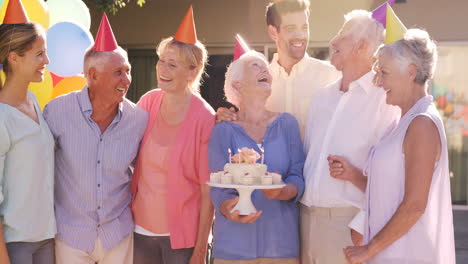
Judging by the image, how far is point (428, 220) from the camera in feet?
9.84

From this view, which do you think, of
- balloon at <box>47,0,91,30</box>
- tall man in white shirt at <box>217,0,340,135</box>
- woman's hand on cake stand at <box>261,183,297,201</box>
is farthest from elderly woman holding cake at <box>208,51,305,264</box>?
balloon at <box>47,0,91,30</box>

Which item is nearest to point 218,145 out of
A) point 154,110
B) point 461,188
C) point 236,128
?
point 236,128

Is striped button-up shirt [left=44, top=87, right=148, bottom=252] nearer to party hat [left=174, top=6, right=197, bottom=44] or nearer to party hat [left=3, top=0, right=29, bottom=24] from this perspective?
party hat [left=3, top=0, right=29, bottom=24]

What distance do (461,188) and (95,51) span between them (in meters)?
8.38

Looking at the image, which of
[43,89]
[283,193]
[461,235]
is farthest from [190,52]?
[461,235]

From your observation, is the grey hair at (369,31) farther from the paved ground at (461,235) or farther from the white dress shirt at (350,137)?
the paved ground at (461,235)

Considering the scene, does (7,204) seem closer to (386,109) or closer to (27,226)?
(27,226)

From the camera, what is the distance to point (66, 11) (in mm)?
4512

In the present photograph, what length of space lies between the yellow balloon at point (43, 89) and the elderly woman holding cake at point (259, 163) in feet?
3.80

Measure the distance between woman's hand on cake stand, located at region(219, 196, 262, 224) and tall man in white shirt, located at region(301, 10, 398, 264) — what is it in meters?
0.43

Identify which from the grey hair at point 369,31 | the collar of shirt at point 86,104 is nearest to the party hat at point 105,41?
the collar of shirt at point 86,104

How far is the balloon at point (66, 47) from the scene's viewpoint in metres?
4.19

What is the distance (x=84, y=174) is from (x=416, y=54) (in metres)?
1.98

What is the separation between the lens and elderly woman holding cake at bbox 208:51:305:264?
3607 mm
